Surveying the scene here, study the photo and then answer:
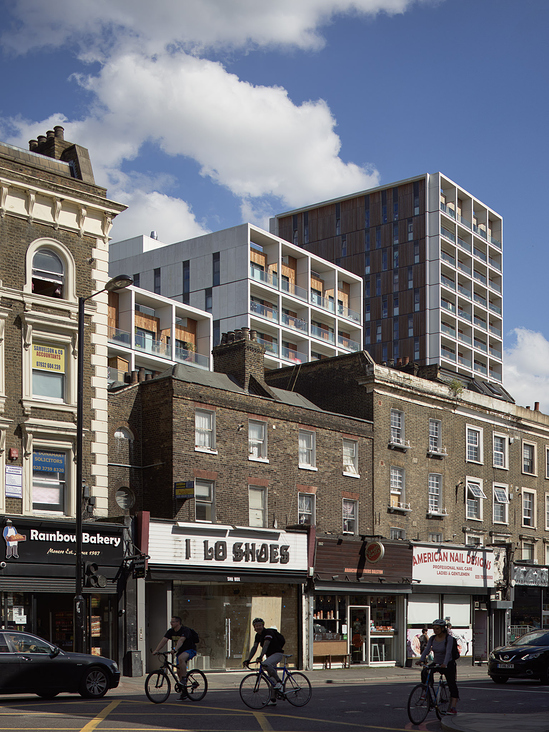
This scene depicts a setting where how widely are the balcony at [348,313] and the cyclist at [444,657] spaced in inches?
2661

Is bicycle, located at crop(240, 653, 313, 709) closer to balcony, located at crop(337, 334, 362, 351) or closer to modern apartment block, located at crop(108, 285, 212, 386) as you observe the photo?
modern apartment block, located at crop(108, 285, 212, 386)

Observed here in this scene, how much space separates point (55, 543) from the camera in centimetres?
2634

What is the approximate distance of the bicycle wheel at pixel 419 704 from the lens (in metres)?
15.6

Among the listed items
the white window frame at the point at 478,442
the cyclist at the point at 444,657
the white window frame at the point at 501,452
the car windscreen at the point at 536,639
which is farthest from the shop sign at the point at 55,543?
the white window frame at the point at 501,452

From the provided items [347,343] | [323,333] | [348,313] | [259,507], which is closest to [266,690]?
[259,507]

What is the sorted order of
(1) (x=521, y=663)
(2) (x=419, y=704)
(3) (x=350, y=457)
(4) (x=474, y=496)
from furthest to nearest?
1. (4) (x=474, y=496)
2. (3) (x=350, y=457)
3. (1) (x=521, y=663)
4. (2) (x=419, y=704)

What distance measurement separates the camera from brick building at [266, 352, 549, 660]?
39125 millimetres

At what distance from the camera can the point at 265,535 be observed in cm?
3222

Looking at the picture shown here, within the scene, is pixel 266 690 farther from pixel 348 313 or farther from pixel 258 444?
pixel 348 313

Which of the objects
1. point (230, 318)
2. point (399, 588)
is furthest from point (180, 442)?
point (230, 318)

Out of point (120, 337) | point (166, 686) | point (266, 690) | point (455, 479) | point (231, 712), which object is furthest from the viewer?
point (120, 337)

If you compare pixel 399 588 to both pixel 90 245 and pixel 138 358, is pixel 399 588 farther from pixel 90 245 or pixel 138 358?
pixel 138 358

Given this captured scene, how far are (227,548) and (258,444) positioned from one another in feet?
15.3

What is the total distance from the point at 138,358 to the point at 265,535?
3117cm
